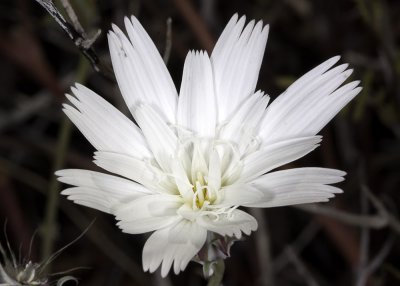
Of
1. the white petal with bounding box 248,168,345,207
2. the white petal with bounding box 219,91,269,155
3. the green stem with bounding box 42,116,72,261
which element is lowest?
the green stem with bounding box 42,116,72,261

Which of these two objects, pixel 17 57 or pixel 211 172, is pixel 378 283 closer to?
pixel 211 172

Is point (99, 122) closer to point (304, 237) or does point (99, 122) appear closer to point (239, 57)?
point (239, 57)

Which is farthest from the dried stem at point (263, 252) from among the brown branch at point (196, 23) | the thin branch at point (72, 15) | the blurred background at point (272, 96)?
the thin branch at point (72, 15)

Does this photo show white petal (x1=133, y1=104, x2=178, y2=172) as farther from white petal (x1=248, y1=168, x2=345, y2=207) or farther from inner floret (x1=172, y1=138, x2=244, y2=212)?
white petal (x1=248, y1=168, x2=345, y2=207)

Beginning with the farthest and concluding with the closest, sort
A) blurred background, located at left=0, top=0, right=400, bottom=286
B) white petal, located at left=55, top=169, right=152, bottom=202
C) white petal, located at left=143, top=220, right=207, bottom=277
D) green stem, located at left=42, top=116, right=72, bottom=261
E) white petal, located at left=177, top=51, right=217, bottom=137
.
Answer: blurred background, located at left=0, top=0, right=400, bottom=286 → green stem, located at left=42, top=116, right=72, bottom=261 → white petal, located at left=177, top=51, right=217, bottom=137 → white petal, located at left=55, top=169, right=152, bottom=202 → white petal, located at left=143, top=220, right=207, bottom=277

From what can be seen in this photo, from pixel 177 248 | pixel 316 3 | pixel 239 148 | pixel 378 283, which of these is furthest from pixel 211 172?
pixel 316 3

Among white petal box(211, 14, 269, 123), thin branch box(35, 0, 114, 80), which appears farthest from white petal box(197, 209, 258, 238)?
thin branch box(35, 0, 114, 80)

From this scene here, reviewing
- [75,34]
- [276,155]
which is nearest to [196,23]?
[75,34]

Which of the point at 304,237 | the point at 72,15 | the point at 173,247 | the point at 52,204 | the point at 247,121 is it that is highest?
the point at 72,15
